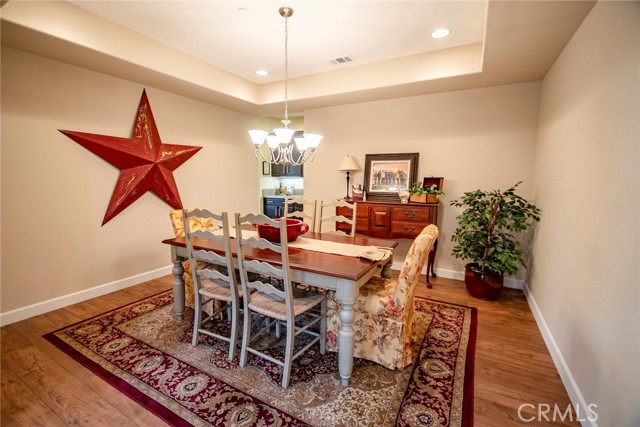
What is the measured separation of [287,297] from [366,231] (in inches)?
86.1

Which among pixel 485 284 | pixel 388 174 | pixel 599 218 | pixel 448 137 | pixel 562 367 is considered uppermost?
pixel 448 137

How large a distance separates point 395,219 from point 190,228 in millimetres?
2330

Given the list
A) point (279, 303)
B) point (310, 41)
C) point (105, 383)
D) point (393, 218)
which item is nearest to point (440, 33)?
point (310, 41)

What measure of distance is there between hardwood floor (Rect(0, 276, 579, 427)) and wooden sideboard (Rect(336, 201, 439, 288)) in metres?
1.17

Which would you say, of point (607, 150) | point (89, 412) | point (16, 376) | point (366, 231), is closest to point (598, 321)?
point (607, 150)

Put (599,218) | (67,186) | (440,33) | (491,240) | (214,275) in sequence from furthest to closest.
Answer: (491,240) → (67,186) → (440,33) → (214,275) → (599,218)

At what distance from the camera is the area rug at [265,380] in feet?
5.29

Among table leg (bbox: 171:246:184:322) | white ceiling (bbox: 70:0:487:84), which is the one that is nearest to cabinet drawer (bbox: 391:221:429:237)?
white ceiling (bbox: 70:0:487:84)

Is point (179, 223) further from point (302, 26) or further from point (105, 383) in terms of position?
point (302, 26)

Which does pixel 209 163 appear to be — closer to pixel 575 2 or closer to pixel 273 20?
pixel 273 20

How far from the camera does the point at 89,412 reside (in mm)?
1633

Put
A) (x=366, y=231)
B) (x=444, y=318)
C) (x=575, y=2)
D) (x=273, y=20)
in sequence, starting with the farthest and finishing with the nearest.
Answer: (x=366, y=231), (x=444, y=318), (x=273, y=20), (x=575, y=2)

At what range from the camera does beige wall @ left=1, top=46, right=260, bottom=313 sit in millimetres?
2539

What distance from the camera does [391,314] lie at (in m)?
1.95
